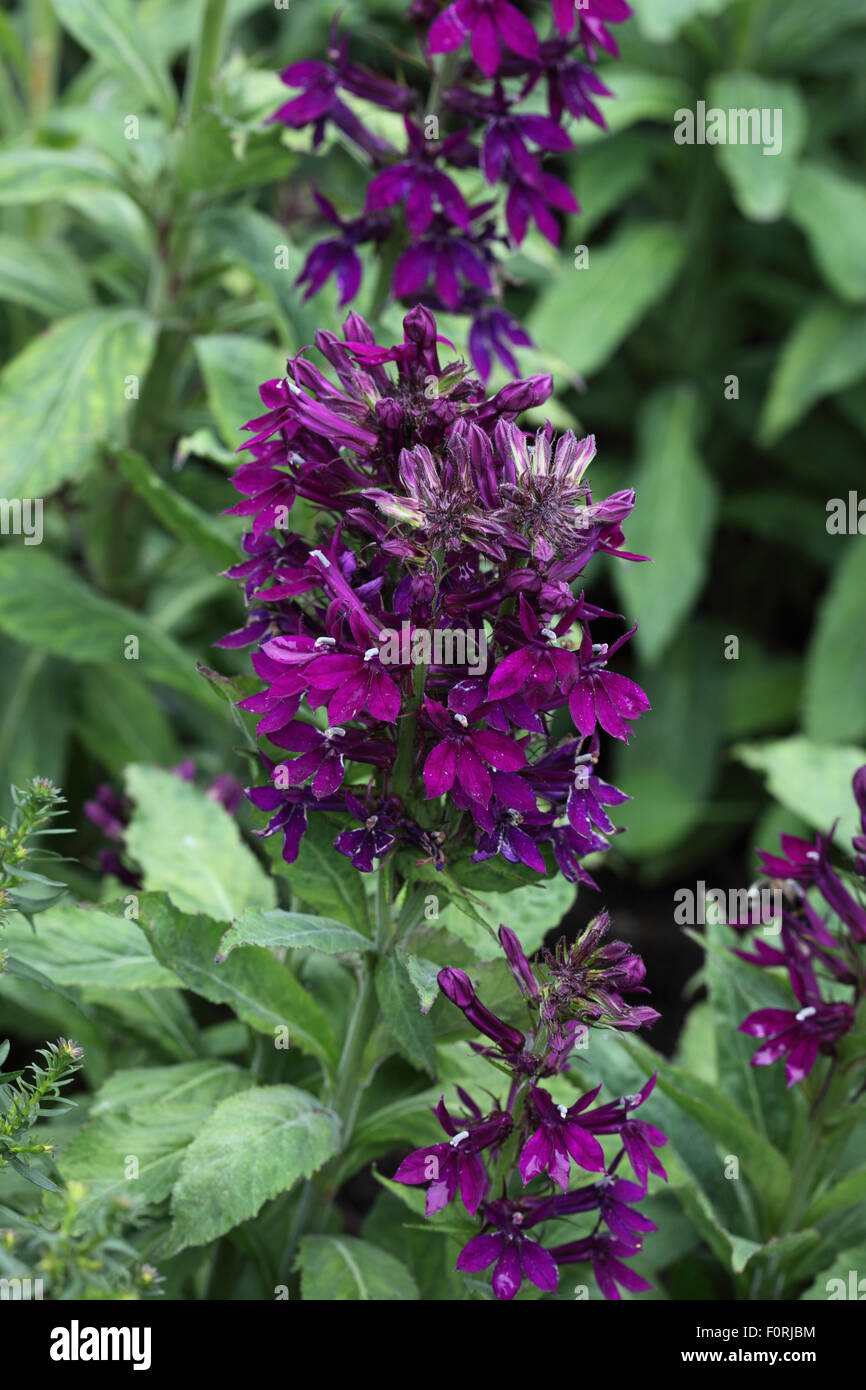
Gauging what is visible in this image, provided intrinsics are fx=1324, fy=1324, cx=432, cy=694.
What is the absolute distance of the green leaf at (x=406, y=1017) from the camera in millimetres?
1178

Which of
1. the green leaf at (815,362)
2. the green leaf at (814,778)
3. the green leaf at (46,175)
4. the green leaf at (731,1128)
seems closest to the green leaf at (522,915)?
the green leaf at (731,1128)

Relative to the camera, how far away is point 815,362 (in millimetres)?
2922

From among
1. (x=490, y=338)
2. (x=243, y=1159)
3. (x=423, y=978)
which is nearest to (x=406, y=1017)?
(x=423, y=978)

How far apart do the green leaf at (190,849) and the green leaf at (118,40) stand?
3.68 feet

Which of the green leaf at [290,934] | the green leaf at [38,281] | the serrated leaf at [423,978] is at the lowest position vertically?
the serrated leaf at [423,978]

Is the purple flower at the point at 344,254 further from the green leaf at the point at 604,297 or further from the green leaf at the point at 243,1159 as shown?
the green leaf at the point at 604,297

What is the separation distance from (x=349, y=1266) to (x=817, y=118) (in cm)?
309

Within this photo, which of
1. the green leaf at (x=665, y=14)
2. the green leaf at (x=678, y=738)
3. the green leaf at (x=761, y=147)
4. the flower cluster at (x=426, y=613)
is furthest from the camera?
the green leaf at (x=678, y=738)

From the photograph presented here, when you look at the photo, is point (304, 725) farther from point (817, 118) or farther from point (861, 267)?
point (817, 118)

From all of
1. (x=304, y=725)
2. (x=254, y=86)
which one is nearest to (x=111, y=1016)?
(x=304, y=725)

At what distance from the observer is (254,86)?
82.9 inches

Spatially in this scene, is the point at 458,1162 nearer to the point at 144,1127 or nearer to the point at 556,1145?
the point at 556,1145

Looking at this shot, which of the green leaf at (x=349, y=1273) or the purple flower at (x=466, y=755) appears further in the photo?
the green leaf at (x=349, y=1273)

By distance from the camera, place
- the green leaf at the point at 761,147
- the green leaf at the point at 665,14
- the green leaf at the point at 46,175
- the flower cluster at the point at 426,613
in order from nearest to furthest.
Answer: the flower cluster at the point at 426,613 < the green leaf at the point at 46,175 < the green leaf at the point at 665,14 < the green leaf at the point at 761,147
